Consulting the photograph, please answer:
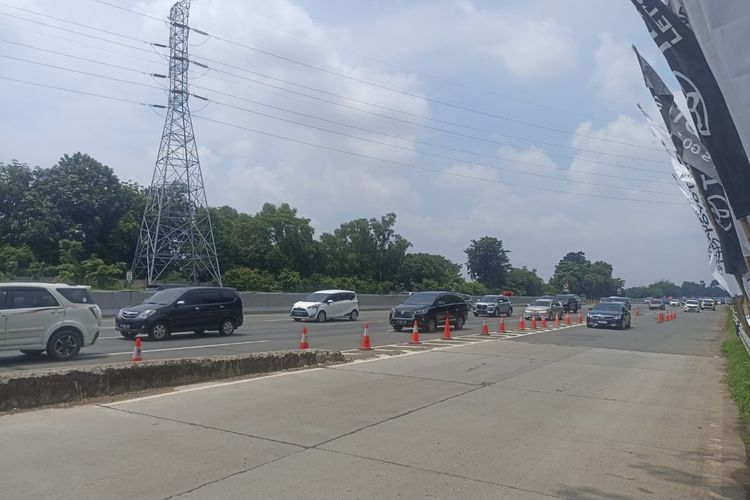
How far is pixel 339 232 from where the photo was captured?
7212 centimetres

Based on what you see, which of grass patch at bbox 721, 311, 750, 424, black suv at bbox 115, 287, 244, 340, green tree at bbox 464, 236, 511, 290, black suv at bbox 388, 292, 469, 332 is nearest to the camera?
grass patch at bbox 721, 311, 750, 424

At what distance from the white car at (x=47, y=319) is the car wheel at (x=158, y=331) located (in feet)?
14.7

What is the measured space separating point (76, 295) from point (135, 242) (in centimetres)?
4430

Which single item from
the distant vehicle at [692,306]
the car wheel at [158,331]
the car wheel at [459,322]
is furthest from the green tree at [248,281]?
the distant vehicle at [692,306]

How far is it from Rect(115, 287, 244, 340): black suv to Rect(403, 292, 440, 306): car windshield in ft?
26.5

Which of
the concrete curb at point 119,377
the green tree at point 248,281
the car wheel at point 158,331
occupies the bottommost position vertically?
the concrete curb at point 119,377

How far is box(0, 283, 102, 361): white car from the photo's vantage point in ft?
42.1

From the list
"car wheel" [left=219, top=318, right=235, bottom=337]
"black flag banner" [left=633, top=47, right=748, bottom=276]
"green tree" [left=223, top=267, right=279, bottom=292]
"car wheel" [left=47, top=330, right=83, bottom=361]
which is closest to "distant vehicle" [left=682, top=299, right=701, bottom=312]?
"green tree" [left=223, top=267, right=279, bottom=292]

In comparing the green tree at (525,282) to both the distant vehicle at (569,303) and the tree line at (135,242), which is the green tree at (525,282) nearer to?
the tree line at (135,242)

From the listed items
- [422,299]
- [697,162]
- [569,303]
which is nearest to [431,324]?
[422,299]

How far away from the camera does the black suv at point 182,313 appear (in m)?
18.8

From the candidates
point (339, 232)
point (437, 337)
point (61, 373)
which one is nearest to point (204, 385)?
point (61, 373)

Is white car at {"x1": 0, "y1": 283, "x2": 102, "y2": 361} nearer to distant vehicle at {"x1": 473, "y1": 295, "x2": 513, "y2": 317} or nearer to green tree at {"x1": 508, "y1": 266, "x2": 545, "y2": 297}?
distant vehicle at {"x1": 473, "y1": 295, "x2": 513, "y2": 317}

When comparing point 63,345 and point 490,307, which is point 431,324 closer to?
point 63,345
